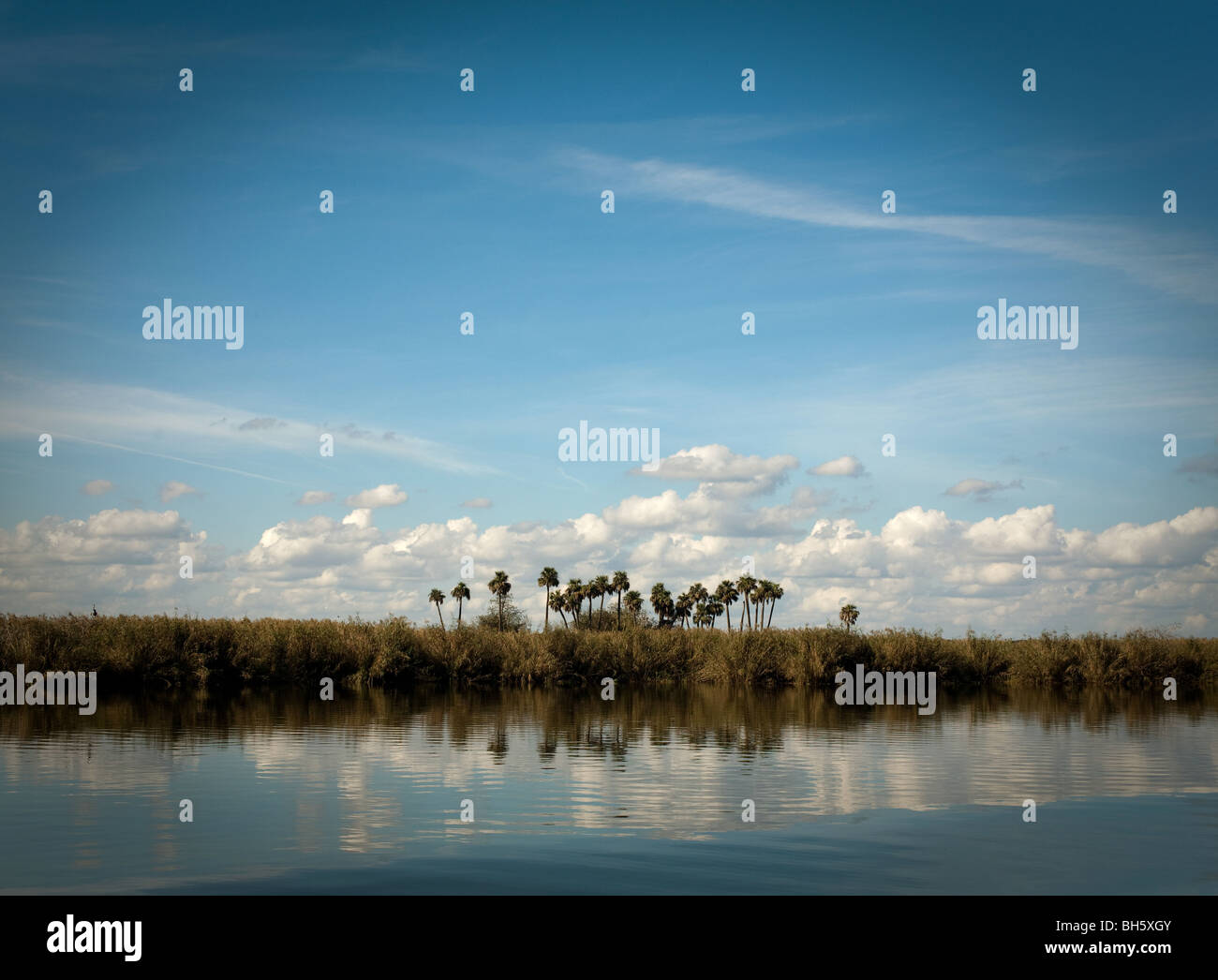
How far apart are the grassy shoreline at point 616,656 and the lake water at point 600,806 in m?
12.9

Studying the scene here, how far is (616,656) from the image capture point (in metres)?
43.6

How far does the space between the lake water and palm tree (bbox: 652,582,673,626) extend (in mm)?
59276

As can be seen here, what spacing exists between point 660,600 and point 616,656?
132 feet

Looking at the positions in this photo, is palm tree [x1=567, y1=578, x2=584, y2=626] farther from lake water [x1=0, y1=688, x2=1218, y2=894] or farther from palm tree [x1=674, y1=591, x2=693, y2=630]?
lake water [x1=0, y1=688, x2=1218, y2=894]

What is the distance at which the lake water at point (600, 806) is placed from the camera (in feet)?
32.2

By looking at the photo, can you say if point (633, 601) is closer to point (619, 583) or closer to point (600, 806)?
point (619, 583)

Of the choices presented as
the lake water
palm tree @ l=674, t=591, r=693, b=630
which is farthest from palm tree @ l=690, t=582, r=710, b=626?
the lake water

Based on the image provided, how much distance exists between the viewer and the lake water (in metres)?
9.83

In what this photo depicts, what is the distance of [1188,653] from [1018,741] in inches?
1010

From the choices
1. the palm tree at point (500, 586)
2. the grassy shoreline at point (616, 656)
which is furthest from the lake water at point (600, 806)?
the palm tree at point (500, 586)

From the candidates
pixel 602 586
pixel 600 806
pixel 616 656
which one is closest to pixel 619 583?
pixel 602 586
